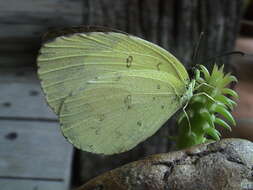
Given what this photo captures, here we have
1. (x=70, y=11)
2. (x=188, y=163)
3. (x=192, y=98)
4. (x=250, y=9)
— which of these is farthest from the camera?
(x=250, y=9)

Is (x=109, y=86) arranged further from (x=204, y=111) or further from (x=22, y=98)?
(x=22, y=98)

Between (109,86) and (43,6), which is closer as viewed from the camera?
(109,86)

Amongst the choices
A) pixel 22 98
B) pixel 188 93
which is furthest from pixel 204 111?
pixel 22 98

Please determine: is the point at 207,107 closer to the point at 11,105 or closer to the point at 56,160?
the point at 56,160

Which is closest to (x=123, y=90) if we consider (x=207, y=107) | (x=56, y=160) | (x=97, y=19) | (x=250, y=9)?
(x=207, y=107)

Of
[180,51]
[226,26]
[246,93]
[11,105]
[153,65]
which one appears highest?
[153,65]

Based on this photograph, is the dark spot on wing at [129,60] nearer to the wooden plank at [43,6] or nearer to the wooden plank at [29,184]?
the wooden plank at [29,184]

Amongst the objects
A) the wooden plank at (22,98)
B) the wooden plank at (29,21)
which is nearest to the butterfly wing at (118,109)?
the wooden plank at (22,98)
